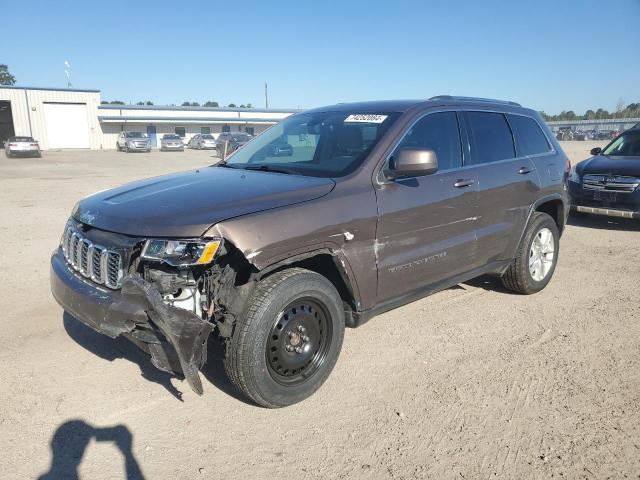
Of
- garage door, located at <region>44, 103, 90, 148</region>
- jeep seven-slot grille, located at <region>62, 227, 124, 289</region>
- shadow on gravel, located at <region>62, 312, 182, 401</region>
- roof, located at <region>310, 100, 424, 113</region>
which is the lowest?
shadow on gravel, located at <region>62, 312, 182, 401</region>

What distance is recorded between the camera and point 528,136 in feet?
17.2

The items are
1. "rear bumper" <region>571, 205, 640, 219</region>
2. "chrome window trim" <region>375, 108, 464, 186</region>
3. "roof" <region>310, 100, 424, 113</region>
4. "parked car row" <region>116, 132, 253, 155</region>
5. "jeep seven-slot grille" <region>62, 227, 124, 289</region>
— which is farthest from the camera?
"parked car row" <region>116, 132, 253, 155</region>

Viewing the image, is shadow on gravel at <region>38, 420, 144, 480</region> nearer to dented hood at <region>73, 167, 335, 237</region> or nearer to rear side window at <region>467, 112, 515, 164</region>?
dented hood at <region>73, 167, 335, 237</region>

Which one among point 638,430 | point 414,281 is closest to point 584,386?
point 638,430

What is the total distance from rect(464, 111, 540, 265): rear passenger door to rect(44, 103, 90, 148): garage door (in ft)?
164

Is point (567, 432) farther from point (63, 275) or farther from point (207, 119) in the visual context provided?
point (207, 119)

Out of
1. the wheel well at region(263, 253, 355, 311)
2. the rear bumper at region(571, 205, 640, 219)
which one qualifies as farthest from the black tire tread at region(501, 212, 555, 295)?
the rear bumper at region(571, 205, 640, 219)

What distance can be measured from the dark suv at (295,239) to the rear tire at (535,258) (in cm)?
35

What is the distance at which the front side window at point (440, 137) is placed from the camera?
390cm

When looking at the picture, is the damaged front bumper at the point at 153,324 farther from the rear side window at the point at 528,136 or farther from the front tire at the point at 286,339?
the rear side window at the point at 528,136

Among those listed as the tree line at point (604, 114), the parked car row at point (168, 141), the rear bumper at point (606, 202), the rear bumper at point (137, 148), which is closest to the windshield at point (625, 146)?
the rear bumper at point (606, 202)

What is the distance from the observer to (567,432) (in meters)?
2.96

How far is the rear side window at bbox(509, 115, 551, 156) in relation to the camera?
506cm

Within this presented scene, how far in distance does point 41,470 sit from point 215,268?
4.52 feet
